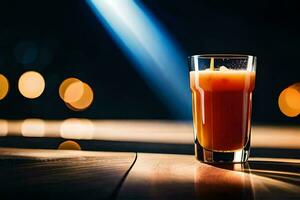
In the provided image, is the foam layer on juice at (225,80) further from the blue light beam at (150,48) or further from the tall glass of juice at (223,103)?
the blue light beam at (150,48)

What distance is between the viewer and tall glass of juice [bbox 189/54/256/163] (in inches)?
33.8

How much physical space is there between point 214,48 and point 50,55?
2.08 metres

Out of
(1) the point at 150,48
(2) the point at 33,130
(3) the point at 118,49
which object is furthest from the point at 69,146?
(1) the point at 150,48

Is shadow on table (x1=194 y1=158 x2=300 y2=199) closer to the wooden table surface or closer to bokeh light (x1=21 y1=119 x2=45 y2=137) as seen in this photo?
the wooden table surface

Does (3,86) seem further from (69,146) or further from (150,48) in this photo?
(69,146)

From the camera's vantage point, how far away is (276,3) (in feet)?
16.7

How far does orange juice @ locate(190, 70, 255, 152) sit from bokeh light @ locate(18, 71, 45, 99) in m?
4.76

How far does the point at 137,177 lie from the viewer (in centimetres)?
64

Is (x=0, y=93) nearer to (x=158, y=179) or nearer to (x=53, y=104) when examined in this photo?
(x=53, y=104)

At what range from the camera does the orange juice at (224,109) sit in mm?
861

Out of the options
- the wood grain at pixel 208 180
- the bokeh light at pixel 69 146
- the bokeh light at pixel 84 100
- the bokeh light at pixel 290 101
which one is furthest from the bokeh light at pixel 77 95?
the wood grain at pixel 208 180

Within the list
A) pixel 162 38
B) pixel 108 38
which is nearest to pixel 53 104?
pixel 108 38

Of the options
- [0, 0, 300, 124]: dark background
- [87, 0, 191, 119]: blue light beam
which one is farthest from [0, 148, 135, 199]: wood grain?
[0, 0, 300, 124]: dark background

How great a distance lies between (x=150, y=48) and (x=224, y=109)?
5.05 metres
